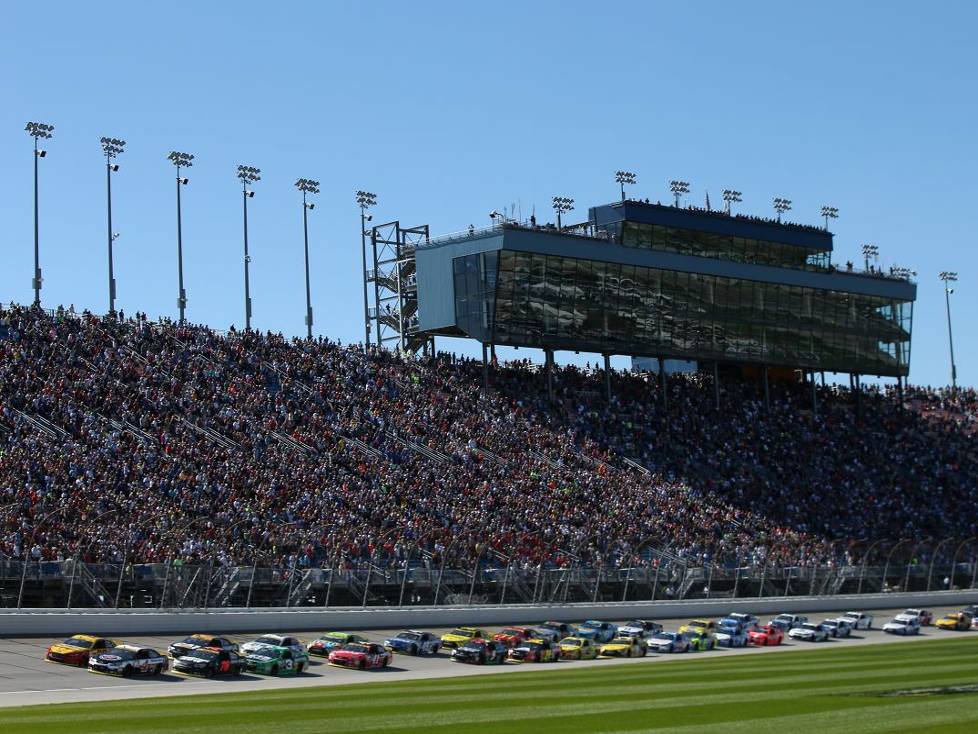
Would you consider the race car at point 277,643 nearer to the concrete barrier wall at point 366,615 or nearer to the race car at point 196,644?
the race car at point 196,644

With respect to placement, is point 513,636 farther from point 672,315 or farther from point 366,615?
point 672,315

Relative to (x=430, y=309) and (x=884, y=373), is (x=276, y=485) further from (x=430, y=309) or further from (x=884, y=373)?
(x=884, y=373)

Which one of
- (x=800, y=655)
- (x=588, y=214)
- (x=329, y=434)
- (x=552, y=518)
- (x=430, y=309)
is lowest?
(x=800, y=655)

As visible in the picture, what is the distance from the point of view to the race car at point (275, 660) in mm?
39531

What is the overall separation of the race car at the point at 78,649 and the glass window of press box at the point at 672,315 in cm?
4435

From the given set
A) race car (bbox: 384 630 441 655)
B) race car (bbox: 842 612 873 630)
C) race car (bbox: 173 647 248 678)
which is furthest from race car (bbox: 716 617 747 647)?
race car (bbox: 173 647 248 678)

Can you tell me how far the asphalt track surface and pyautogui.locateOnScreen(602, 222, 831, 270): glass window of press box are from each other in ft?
134

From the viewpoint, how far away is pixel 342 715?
30328 mm

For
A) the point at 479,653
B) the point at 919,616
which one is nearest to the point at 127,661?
the point at 479,653

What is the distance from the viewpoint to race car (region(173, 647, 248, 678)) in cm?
3803

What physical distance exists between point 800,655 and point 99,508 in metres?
24.8

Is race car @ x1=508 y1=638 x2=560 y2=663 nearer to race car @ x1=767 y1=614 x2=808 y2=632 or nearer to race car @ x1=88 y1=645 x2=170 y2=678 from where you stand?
race car @ x1=88 y1=645 x2=170 y2=678

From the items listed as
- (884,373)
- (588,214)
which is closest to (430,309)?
(588,214)

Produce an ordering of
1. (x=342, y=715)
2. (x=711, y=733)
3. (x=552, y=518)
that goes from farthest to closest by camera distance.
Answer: (x=552, y=518) → (x=342, y=715) → (x=711, y=733)
